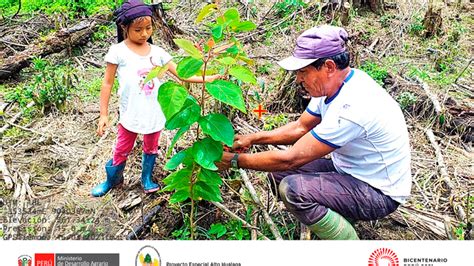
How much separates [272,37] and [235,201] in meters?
1.99

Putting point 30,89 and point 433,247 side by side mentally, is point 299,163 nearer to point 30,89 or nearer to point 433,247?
point 433,247

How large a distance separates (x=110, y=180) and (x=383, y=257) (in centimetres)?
115

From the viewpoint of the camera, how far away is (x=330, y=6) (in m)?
3.66

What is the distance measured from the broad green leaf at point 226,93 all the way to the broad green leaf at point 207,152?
0.19 metres

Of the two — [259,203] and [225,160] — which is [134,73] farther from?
[259,203]

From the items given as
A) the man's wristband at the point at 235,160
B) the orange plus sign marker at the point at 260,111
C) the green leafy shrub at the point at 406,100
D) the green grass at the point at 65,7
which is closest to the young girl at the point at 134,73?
the man's wristband at the point at 235,160

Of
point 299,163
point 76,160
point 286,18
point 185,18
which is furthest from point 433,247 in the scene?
point 185,18

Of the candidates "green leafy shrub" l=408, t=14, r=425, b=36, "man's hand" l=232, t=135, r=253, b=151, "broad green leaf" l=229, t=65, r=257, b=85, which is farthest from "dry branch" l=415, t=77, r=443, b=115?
"broad green leaf" l=229, t=65, r=257, b=85

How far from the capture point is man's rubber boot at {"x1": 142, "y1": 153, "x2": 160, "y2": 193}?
2.02m

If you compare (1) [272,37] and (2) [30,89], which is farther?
(1) [272,37]

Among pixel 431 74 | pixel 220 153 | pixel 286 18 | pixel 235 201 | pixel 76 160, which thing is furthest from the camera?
pixel 286 18

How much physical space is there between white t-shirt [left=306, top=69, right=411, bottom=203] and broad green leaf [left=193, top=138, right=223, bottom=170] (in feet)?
1.11

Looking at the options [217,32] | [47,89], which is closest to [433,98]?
[217,32]

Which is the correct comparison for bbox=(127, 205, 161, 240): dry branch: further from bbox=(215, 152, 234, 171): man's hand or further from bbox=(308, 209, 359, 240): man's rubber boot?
bbox=(308, 209, 359, 240): man's rubber boot
